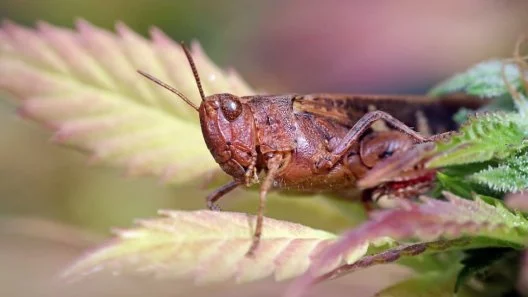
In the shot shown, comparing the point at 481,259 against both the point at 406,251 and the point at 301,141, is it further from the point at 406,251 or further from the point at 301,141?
the point at 301,141

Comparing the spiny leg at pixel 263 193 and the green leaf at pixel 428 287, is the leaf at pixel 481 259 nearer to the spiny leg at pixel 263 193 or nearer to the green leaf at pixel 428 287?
the green leaf at pixel 428 287

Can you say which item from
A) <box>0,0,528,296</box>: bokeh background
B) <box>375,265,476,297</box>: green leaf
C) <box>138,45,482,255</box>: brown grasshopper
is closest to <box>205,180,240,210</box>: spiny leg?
<box>138,45,482,255</box>: brown grasshopper

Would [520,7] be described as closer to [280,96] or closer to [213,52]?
[213,52]

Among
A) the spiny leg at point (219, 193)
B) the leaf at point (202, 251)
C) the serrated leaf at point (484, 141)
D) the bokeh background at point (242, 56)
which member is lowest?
the serrated leaf at point (484, 141)

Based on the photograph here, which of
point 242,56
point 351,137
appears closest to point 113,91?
point 351,137

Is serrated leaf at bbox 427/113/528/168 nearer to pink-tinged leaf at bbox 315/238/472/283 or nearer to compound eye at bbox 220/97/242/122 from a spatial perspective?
pink-tinged leaf at bbox 315/238/472/283

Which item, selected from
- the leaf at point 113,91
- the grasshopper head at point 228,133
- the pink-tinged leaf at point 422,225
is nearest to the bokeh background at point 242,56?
the leaf at point 113,91
